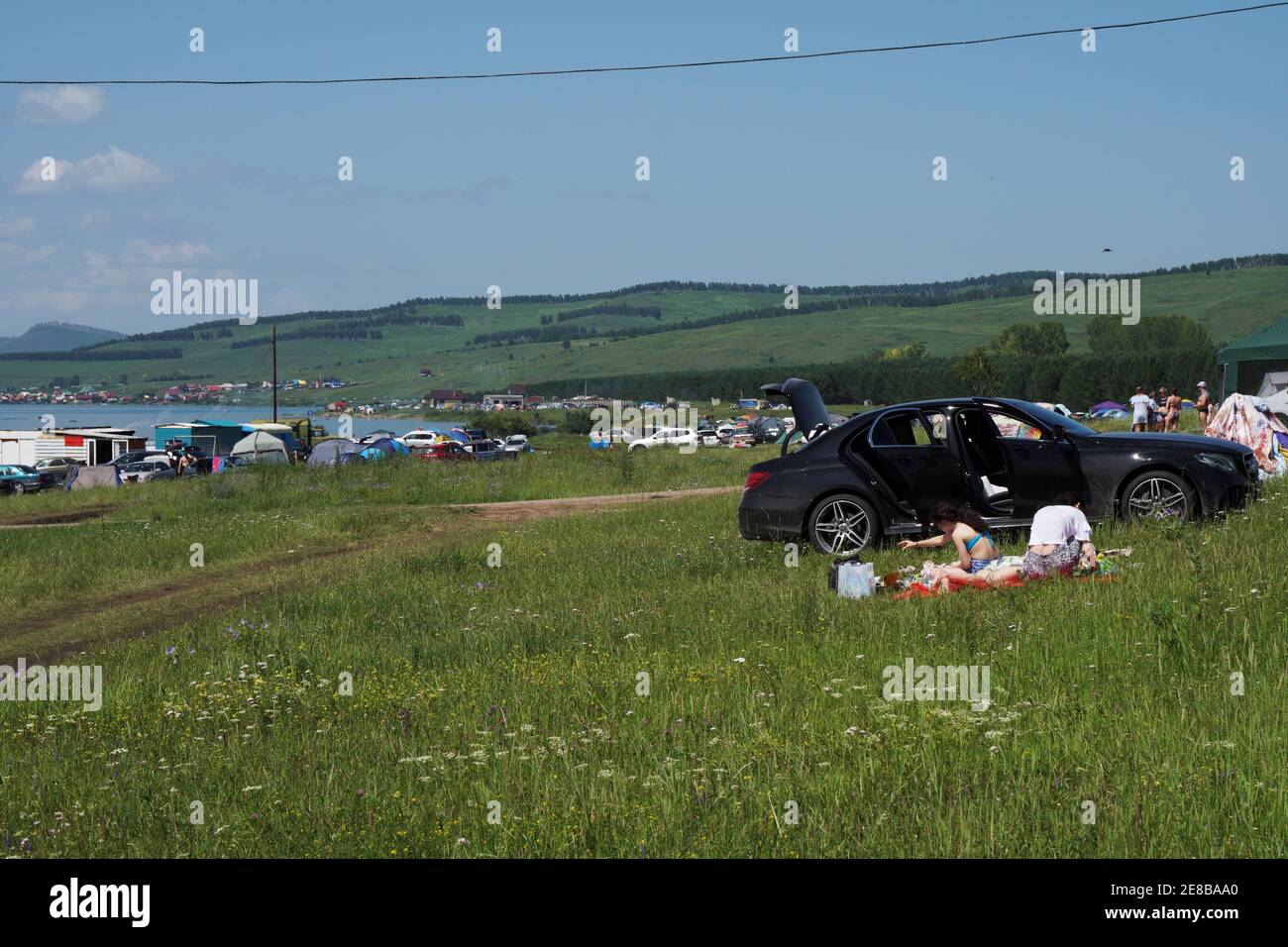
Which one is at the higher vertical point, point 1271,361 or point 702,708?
point 1271,361

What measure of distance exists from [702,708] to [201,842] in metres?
2.94

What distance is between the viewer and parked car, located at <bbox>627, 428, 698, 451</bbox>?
6626cm

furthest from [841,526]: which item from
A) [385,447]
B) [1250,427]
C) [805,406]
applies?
[385,447]

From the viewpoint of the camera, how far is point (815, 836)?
5.07 meters

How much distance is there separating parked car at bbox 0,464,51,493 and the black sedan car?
41808 mm

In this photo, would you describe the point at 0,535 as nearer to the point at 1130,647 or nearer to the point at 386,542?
the point at 386,542

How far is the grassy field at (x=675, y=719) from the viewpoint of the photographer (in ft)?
17.2

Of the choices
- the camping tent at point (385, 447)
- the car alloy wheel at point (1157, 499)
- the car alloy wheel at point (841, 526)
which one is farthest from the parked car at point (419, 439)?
the car alloy wheel at point (1157, 499)

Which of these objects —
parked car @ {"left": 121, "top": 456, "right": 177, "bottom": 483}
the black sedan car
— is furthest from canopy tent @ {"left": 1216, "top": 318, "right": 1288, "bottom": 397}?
parked car @ {"left": 121, "top": 456, "right": 177, "bottom": 483}

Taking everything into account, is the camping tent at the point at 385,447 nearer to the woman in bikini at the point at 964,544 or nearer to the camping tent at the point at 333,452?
the camping tent at the point at 333,452

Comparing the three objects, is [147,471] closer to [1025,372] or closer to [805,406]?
[805,406]

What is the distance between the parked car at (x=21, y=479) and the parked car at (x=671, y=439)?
2764cm

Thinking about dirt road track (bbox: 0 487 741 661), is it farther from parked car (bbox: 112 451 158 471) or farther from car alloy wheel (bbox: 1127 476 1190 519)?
parked car (bbox: 112 451 158 471)
